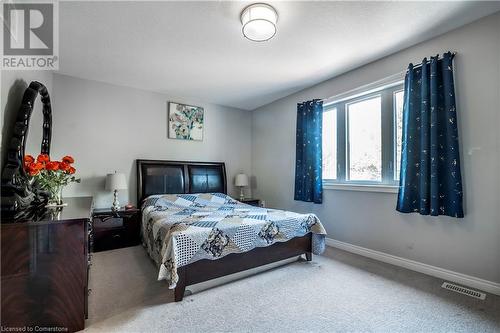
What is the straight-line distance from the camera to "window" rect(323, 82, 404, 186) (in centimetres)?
292

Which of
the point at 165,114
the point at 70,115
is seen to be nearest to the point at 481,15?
the point at 165,114

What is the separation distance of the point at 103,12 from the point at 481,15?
3422 millimetres

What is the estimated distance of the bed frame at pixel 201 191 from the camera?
2.10 metres

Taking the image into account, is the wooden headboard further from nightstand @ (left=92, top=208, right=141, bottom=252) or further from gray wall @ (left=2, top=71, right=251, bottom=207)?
nightstand @ (left=92, top=208, right=141, bottom=252)

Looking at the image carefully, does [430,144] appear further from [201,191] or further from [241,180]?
[201,191]

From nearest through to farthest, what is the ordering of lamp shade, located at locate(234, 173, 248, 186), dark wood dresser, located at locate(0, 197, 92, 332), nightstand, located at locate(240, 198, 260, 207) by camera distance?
dark wood dresser, located at locate(0, 197, 92, 332) → nightstand, located at locate(240, 198, 260, 207) → lamp shade, located at locate(234, 173, 248, 186)

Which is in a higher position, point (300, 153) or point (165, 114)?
point (165, 114)

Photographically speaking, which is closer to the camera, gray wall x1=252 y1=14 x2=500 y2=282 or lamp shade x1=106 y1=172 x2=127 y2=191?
gray wall x1=252 y1=14 x2=500 y2=282

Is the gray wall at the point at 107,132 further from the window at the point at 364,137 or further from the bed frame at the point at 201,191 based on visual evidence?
the window at the point at 364,137

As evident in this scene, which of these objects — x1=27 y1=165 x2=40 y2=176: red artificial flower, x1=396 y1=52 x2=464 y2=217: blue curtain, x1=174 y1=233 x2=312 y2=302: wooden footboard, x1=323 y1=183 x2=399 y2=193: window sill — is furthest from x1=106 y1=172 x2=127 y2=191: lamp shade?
x1=396 y1=52 x2=464 y2=217: blue curtain

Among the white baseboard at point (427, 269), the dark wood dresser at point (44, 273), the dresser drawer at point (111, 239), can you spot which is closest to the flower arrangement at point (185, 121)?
the dresser drawer at point (111, 239)

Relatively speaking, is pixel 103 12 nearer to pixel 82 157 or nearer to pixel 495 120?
pixel 82 157

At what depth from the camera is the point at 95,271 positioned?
2572 millimetres

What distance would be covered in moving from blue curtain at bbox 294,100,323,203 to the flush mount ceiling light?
1.78 m
